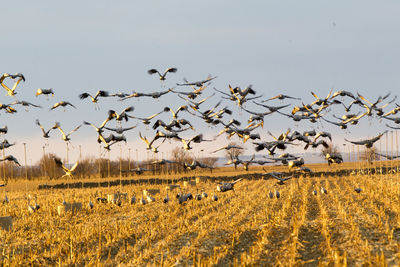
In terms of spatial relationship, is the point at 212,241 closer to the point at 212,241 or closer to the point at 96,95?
the point at 212,241

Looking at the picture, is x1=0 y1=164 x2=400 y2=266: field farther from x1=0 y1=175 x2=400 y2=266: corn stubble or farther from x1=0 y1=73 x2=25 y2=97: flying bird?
x1=0 y1=73 x2=25 y2=97: flying bird

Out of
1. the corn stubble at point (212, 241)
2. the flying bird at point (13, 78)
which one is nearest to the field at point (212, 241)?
the corn stubble at point (212, 241)

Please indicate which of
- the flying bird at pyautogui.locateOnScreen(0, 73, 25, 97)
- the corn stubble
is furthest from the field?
the flying bird at pyautogui.locateOnScreen(0, 73, 25, 97)

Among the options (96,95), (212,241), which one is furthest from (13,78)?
(212,241)

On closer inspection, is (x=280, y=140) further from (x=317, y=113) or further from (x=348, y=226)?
(x=348, y=226)

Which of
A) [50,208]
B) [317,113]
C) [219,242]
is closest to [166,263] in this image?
[219,242]

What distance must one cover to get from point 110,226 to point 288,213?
7.74 metres

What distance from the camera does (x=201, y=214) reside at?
20844 mm

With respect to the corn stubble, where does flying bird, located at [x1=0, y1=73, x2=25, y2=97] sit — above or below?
above

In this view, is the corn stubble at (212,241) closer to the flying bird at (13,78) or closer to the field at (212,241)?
the field at (212,241)

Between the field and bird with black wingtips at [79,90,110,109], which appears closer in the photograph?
the field

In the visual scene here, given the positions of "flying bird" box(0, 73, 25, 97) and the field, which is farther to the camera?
"flying bird" box(0, 73, 25, 97)

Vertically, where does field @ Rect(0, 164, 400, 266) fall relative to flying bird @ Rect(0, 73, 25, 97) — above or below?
below

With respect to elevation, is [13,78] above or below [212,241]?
above
